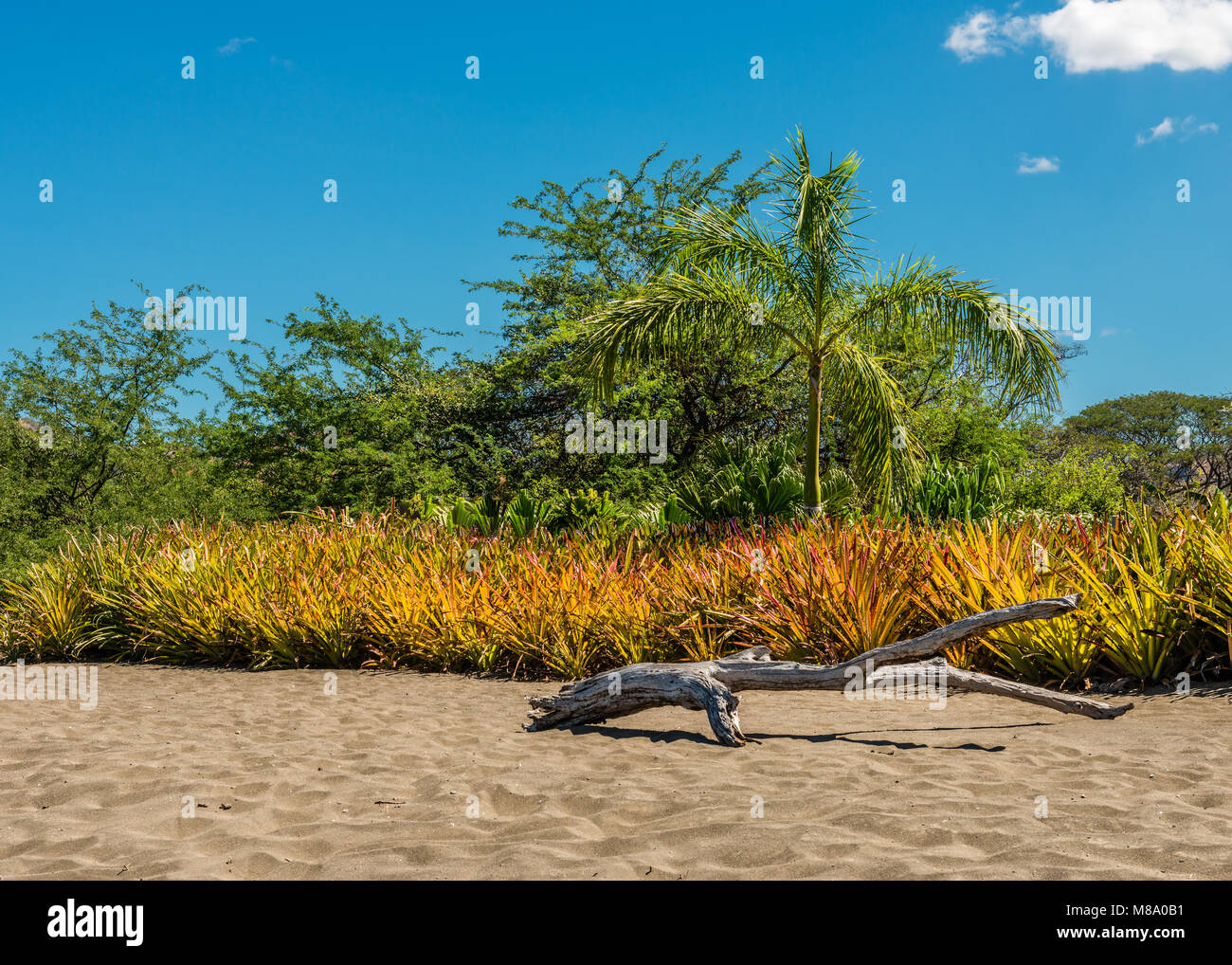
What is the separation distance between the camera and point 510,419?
18766mm

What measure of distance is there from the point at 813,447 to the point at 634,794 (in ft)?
27.8

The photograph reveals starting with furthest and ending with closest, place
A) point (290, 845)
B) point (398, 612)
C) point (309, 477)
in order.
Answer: point (309, 477) → point (398, 612) → point (290, 845)

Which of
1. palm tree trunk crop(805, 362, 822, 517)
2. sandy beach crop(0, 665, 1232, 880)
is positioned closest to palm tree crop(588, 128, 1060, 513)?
palm tree trunk crop(805, 362, 822, 517)

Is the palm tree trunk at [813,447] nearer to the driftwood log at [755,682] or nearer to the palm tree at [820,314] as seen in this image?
the palm tree at [820,314]

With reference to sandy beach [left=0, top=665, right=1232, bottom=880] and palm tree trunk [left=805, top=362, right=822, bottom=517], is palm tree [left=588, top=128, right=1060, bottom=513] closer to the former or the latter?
palm tree trunk [left=805, top=362, right=822, bottom=517]

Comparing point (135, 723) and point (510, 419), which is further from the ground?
point (510, 419)

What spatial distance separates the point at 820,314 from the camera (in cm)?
1163

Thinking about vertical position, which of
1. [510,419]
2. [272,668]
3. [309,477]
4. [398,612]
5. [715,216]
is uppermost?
[715,216]

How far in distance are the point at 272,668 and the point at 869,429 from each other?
807 centimetres

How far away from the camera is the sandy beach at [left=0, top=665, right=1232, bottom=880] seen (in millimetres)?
3188

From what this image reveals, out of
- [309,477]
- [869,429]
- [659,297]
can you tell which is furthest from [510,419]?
[869,429]
